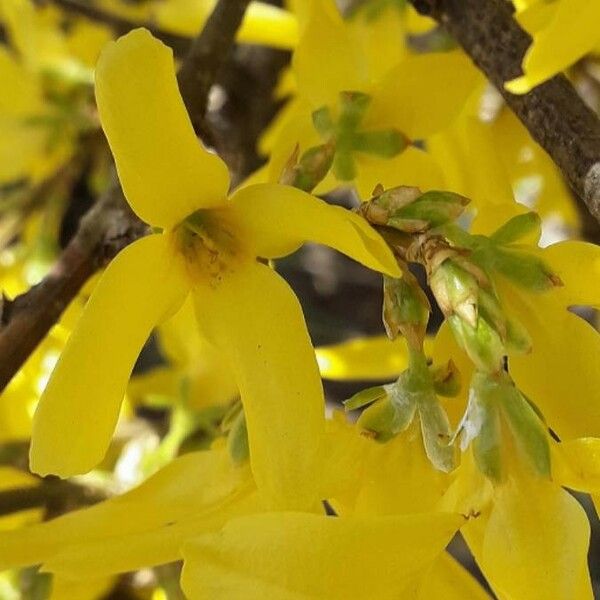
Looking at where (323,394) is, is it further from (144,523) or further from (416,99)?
(416,99)

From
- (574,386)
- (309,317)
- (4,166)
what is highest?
(574,386)

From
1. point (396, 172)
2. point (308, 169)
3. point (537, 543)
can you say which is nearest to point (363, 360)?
point (396, 172)

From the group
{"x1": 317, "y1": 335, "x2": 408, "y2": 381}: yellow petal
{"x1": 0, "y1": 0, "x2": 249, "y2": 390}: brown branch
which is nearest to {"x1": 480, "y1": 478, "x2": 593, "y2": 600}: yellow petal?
{"x1": 0, "y1": 0, "x2": 249, "y2": 390}: brown branch

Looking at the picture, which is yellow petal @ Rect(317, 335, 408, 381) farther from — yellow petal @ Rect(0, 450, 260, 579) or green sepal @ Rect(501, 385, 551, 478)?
green sepal @ Rect(501, 385, 551, 478)

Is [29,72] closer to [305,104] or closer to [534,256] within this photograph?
[305,104]

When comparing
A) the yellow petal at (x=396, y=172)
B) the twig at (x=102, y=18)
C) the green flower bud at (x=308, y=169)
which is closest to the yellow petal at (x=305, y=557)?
the green flower bud at (x=308, y=169)

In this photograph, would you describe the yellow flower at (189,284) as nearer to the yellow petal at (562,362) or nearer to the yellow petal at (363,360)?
the yellow petal at (562,362)

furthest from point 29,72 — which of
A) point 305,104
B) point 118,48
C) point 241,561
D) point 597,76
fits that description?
point 241,561
